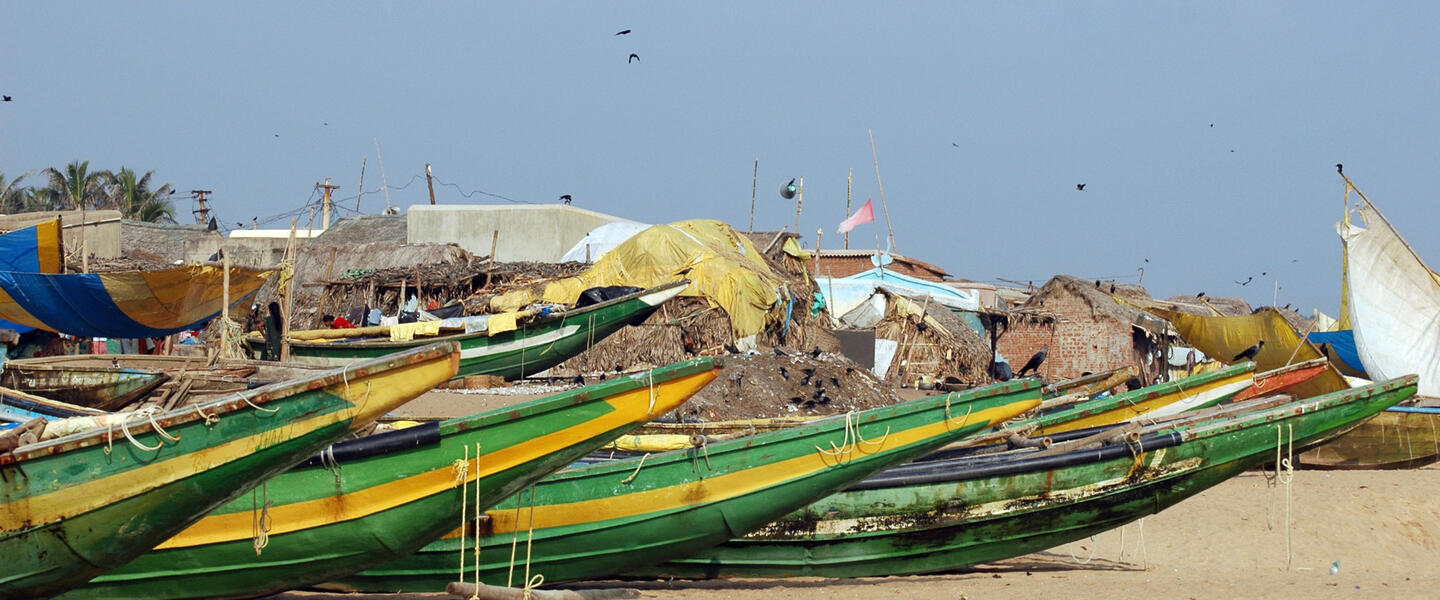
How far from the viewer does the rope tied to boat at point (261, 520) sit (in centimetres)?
630

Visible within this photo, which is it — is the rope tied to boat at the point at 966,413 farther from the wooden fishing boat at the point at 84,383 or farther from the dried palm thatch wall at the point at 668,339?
the dried palm thatch wall at the point at 668,339

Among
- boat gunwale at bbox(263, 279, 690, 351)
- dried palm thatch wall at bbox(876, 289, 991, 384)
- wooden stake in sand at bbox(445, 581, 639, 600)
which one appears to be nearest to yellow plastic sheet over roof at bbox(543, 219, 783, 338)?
boat gunwale at bbox(263, 279, 690, 351)

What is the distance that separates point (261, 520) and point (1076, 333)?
74.0 feet

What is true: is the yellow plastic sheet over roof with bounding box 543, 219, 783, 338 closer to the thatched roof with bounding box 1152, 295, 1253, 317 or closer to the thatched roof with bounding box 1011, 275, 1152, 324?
the thatched roof with bounding box 1011, 275, 1152, 324

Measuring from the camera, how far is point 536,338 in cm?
1672

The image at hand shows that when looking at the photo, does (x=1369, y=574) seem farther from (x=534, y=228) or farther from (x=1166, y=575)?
(x=534, y=228)

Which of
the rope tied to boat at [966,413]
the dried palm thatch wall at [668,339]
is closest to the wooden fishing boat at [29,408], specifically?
the rope tied to boat at [966,413]

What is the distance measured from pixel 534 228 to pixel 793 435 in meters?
20.7

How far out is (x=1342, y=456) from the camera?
15.4 meters

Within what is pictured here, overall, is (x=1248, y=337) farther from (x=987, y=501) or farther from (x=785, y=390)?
(x=987, y=501)

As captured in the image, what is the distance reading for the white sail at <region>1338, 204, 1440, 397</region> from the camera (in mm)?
18281

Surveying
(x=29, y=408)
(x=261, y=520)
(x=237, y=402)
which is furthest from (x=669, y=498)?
(x=29, y=408)

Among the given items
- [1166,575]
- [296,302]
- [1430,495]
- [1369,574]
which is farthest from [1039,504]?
[296,302]

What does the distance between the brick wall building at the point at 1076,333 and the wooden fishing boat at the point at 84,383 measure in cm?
1951
